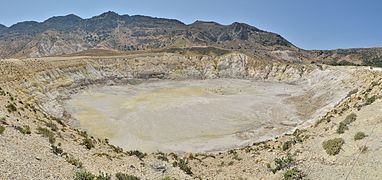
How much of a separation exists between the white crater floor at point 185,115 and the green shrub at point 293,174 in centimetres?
1954

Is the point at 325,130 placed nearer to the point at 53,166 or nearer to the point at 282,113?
the point at 53,166

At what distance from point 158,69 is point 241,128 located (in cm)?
7013

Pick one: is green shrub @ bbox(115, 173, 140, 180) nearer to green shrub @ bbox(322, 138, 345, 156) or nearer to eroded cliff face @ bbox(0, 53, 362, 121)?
green shrub @ bbox(322, 138, 345, 156)

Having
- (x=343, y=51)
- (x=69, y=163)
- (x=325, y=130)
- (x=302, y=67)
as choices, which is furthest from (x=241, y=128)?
(x=343, y=51)

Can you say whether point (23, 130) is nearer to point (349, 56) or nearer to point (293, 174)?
point (293, 174)

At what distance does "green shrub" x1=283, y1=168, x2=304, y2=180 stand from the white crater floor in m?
19.5

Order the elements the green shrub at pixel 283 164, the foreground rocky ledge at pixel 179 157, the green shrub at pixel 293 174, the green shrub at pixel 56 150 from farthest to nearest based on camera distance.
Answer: the green shrub at pixel 283 164 → the green shrub at pixel 56 150 → the green shrub at pixel 293 174 → the foreground rocky ledge at pixel 179 157

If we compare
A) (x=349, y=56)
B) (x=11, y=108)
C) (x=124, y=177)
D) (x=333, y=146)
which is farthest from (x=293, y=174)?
(x=349, y=56)

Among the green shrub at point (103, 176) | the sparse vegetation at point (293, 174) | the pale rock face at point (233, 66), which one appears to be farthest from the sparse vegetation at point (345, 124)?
the pale rock face at point (233, 66)

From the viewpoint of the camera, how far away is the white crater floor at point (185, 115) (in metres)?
42.8

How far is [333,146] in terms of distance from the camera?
2138 centimetres

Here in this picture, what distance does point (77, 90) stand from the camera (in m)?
78.5

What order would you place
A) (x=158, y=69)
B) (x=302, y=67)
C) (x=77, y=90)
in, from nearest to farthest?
(x=77, y=90) → (x=302, y=67) → (x=158, y=69)

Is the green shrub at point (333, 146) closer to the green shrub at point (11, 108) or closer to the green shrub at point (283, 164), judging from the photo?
the green shrub at point (283, 164)
